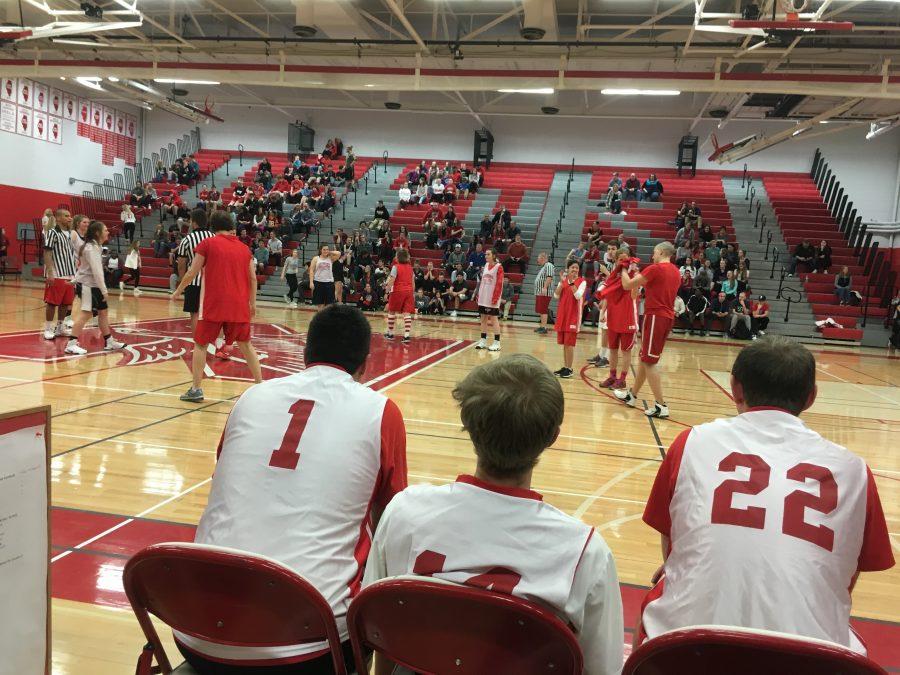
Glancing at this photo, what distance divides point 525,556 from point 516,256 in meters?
18.9

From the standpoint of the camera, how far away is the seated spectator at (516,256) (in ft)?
65.8

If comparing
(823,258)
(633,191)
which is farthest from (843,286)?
(633,191)

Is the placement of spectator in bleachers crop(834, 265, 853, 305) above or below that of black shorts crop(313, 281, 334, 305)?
above

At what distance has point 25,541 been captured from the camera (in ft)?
5.91

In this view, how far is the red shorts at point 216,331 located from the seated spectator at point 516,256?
564 inches

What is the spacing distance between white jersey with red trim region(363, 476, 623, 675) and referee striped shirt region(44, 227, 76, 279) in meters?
8.88

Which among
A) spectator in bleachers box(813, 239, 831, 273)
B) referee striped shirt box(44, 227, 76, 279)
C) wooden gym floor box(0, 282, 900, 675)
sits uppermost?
spectator in bleachers box(813, 239, 831, 273)

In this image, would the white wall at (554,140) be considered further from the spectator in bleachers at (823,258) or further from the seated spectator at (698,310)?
the seated spectator at (698,310)

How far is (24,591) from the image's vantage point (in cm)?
181

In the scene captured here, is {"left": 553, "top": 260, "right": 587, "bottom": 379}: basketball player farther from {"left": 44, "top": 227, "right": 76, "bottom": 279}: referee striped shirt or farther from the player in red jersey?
{"left": 44, "top": 227, "right": 76, "bottom": 279}: referee striped shirt

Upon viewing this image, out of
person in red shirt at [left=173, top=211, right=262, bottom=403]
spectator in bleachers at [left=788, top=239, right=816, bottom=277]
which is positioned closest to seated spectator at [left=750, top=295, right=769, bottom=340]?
spectator in bleachers at [left=788, top=239, right=816, bottom=277]

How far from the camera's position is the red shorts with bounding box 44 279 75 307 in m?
8.95

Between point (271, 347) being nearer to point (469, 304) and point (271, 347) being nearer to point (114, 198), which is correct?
point (469, 304)

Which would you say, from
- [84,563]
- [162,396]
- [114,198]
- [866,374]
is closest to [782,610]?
[84,563]
